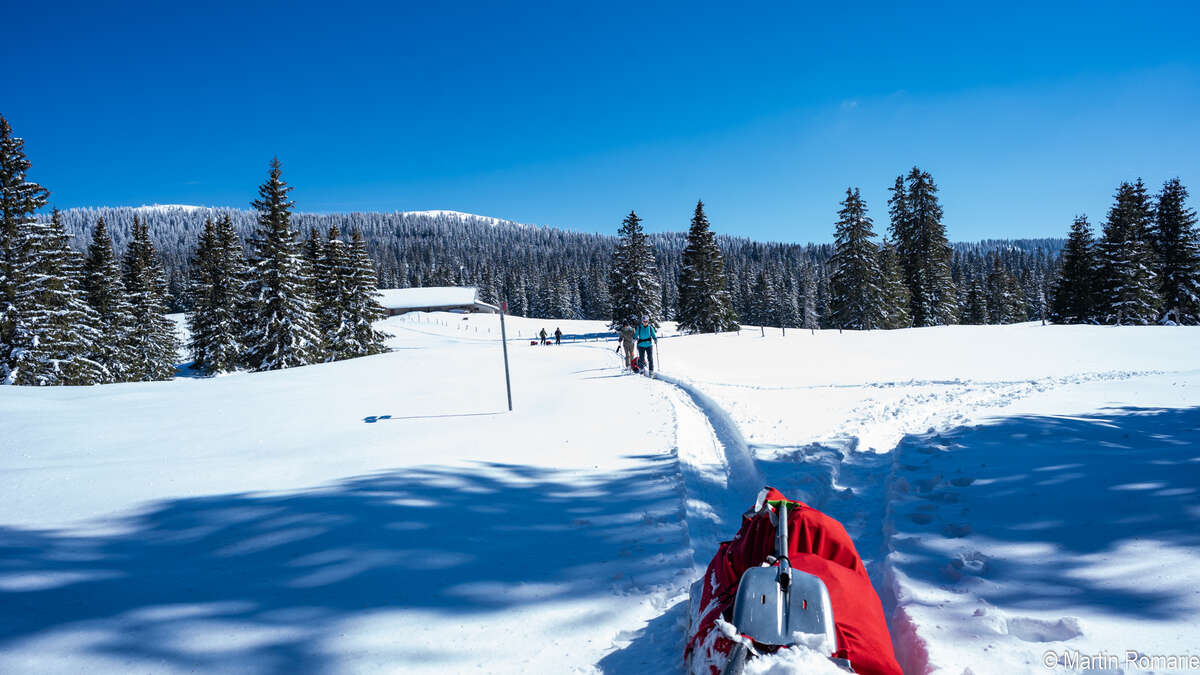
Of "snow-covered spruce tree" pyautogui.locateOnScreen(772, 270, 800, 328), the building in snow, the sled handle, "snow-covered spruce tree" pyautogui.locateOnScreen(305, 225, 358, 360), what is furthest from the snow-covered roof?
the sled handle

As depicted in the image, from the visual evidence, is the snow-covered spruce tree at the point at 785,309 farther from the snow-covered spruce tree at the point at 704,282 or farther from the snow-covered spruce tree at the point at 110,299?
the snow-covered spruce tree at the point at 110,299

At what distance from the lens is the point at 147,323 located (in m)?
35.6

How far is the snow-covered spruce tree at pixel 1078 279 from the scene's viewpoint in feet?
113

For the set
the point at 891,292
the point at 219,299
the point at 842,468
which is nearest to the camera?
the point at 842,468

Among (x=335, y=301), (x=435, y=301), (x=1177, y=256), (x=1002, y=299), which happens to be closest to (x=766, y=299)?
(x=1002, y=299)

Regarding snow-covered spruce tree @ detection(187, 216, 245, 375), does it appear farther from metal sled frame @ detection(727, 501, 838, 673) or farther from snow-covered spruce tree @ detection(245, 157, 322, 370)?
metal sled frame @ detection(727, 501, 838, 673)

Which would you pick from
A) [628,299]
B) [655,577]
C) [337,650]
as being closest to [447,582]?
[337,650]

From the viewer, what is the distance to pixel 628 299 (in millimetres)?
43469

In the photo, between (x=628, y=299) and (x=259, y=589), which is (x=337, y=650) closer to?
(x=259, y=589)

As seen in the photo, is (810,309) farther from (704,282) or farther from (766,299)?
(704,282)

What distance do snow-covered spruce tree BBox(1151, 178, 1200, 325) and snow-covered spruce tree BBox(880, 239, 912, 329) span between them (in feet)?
46.2

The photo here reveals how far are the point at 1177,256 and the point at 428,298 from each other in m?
82.2

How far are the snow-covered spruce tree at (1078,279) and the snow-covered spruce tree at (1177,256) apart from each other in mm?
3297

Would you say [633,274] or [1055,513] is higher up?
[633,274]
